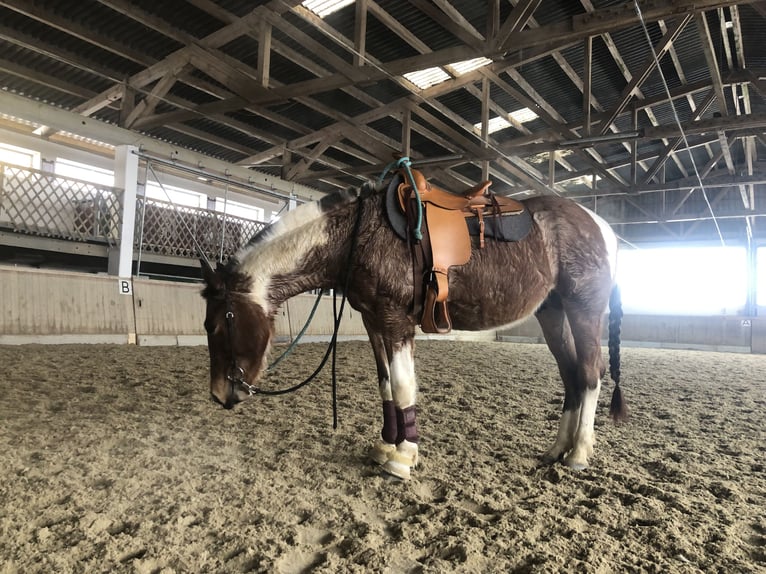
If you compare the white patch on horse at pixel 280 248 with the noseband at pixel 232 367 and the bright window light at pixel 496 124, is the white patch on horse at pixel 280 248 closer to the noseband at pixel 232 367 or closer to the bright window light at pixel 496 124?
the noseband at pixel 232 367

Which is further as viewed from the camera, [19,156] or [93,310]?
[19,156]

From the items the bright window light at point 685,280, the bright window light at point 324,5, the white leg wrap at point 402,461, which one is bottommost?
the white leg wrap at point 402,461

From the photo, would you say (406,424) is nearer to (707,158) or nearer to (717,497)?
(717,497)

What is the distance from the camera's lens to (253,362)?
198 centimetres

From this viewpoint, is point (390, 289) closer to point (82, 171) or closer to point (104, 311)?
point (104, 311)

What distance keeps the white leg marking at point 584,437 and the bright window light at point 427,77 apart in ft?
21.9

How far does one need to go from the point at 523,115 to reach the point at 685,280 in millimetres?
11577

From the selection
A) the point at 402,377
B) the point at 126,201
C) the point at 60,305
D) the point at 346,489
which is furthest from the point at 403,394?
the point at 126,201

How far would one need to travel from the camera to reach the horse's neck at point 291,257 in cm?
199

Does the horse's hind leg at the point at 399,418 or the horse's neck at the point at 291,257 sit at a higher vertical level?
the horse's neck at the point at 291,257

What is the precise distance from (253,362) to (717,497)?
1.95m

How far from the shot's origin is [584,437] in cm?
212

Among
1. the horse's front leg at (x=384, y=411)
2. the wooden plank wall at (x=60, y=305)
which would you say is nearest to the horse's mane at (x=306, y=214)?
the horse's front leg at (x=384, y=411)

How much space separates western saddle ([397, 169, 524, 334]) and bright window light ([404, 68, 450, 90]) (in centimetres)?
617
